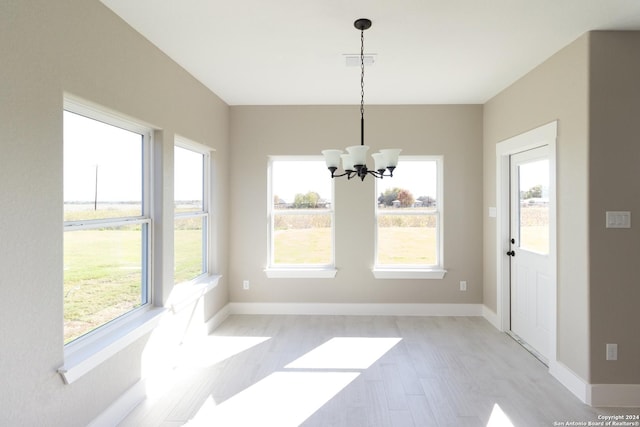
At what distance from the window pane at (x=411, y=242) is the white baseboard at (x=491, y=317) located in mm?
819

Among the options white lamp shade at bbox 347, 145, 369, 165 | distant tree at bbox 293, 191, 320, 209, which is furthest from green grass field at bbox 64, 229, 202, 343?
distant tree at bbox 293, 191, 320, 209

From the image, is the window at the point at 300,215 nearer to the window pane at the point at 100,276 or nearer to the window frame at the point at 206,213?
the window frame at the point at 206,213

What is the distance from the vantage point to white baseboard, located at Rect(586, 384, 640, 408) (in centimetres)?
250

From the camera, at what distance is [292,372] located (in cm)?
300

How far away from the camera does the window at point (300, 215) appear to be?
183 inches

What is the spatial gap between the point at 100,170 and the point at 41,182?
2.03ft

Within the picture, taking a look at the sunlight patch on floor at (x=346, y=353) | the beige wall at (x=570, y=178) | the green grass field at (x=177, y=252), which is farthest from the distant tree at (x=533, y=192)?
the sunlight patch on floor at (x=346, y=353)

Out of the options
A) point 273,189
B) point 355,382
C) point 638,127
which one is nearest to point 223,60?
point 273,189

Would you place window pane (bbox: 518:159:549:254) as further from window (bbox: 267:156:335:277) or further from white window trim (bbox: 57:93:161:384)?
white window trim (bbox: 57:93:161:384)

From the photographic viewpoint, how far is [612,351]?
252 centimetres

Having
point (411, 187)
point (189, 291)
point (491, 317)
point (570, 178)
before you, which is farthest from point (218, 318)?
point (570, 178)

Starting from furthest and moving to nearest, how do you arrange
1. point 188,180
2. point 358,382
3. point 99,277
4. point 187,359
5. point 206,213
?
point 206,213
point 188,180
point 187,359
point 358,382
point 99,277

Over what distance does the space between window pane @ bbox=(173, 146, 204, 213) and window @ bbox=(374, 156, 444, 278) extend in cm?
221

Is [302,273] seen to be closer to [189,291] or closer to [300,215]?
[300,215]
